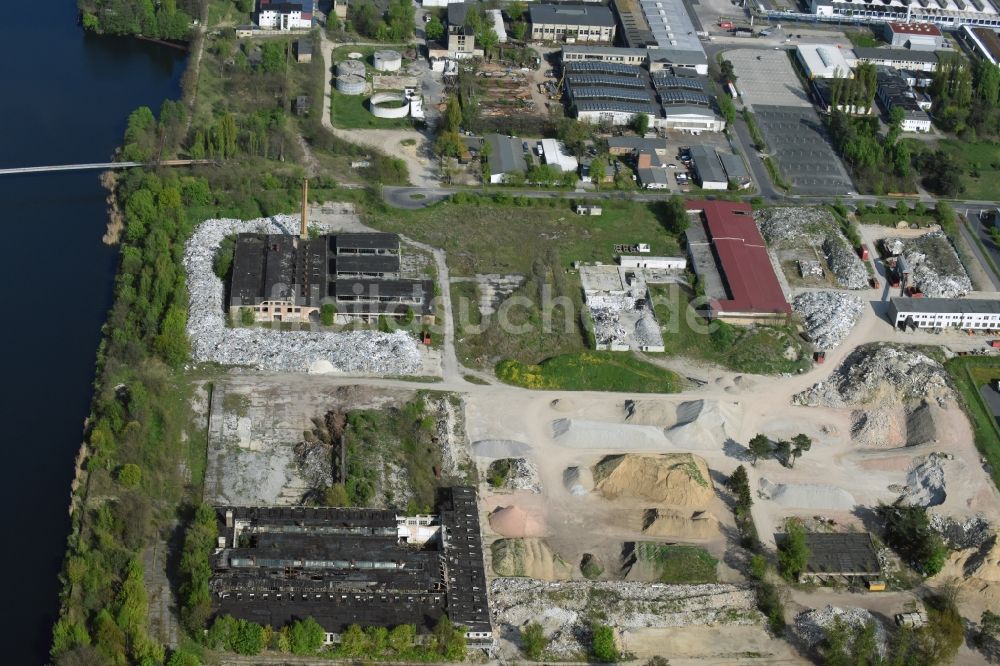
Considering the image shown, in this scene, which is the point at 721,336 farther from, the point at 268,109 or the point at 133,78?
the point at 133,78

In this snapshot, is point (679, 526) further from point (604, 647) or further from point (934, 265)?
point (934, 265)

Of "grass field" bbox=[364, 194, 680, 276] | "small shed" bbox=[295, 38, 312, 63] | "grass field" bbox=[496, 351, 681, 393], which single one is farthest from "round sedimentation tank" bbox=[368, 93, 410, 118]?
"grass field" bbox=[496, 351, 681, 393]

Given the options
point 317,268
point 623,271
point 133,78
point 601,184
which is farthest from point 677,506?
point 133,78

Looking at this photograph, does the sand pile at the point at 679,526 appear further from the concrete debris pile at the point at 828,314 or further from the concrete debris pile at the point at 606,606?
the concrete debris pile at the point at 828,314

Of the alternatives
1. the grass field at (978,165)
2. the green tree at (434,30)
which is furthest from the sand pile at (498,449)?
the green tree at (434,30)

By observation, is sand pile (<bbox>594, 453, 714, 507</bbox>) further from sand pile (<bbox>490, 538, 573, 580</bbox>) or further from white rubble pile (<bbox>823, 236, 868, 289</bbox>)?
white rubble pile (<bbox>823, 236, 868, 289</bbox>)

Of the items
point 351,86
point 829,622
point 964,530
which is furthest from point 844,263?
point 351,86
